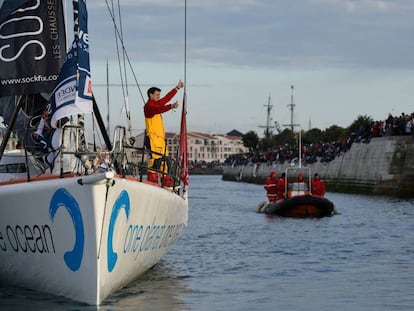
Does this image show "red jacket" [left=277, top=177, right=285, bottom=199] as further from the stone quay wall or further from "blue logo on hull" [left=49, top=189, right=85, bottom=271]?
"blue logo on hull" [left=49, top=189, right=85, bottom=271]

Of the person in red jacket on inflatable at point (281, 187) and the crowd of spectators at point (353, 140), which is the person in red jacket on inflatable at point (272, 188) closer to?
the person in red jacket on inflatable at point (281, 187)

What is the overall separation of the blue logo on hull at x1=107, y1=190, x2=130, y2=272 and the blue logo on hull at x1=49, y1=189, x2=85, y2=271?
1.31 ft

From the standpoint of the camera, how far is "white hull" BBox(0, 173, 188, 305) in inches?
541

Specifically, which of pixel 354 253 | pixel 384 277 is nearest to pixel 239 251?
pixel 354 253

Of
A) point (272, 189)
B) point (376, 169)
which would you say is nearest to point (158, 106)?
point (272, 189)

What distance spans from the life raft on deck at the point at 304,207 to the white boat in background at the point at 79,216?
68.8 ft

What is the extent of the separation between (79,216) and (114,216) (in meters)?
0.50

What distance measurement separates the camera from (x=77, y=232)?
45.8ft

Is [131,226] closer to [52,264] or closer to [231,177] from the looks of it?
[52,264]

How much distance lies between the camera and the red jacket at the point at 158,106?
1764 centimetres

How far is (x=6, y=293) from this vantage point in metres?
16.0

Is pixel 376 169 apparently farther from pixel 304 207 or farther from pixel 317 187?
pixel 304 207

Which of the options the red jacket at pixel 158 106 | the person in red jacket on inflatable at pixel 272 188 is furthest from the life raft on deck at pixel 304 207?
the red jacket at pixel 158 106

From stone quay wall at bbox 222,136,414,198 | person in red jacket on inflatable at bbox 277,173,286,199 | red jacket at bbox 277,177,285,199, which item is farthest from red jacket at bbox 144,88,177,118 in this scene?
stone quay wall at bbox 222,136,414,198
